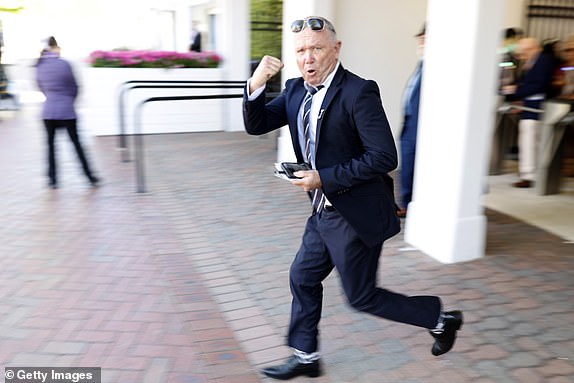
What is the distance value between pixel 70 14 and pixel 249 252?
2258cm

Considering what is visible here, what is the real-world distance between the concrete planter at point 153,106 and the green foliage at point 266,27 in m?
1.08

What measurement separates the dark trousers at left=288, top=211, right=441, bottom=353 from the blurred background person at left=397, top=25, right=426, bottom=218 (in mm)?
2783

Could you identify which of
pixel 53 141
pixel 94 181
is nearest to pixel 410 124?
pixel 94 181

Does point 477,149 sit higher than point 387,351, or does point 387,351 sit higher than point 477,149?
point 477,149

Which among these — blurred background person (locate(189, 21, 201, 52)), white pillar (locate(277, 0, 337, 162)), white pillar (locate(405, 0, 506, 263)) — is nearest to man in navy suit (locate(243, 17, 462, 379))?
white pillar (locate(405, 0, 506, 263))

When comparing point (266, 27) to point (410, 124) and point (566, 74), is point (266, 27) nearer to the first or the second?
point (566, 74)

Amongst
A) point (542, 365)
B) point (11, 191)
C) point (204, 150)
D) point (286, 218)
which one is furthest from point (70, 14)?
point (542, 365)

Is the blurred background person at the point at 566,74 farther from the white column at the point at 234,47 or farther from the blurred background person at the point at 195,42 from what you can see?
the blurred background person at the point at 195,42

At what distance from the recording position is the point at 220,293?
400 centimetres

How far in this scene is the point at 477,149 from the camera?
4.39 meters

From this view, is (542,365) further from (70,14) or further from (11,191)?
(70,14)

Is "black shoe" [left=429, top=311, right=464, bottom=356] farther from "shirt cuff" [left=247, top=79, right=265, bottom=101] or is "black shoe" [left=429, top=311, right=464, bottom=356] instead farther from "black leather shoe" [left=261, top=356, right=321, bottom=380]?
"shirt cuff" [left=247, top=79, right=265, bottom=101]

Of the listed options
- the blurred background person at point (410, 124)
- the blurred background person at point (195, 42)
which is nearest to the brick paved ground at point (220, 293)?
the blurred background person at point (410, 124)

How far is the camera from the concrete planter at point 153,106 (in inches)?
401
